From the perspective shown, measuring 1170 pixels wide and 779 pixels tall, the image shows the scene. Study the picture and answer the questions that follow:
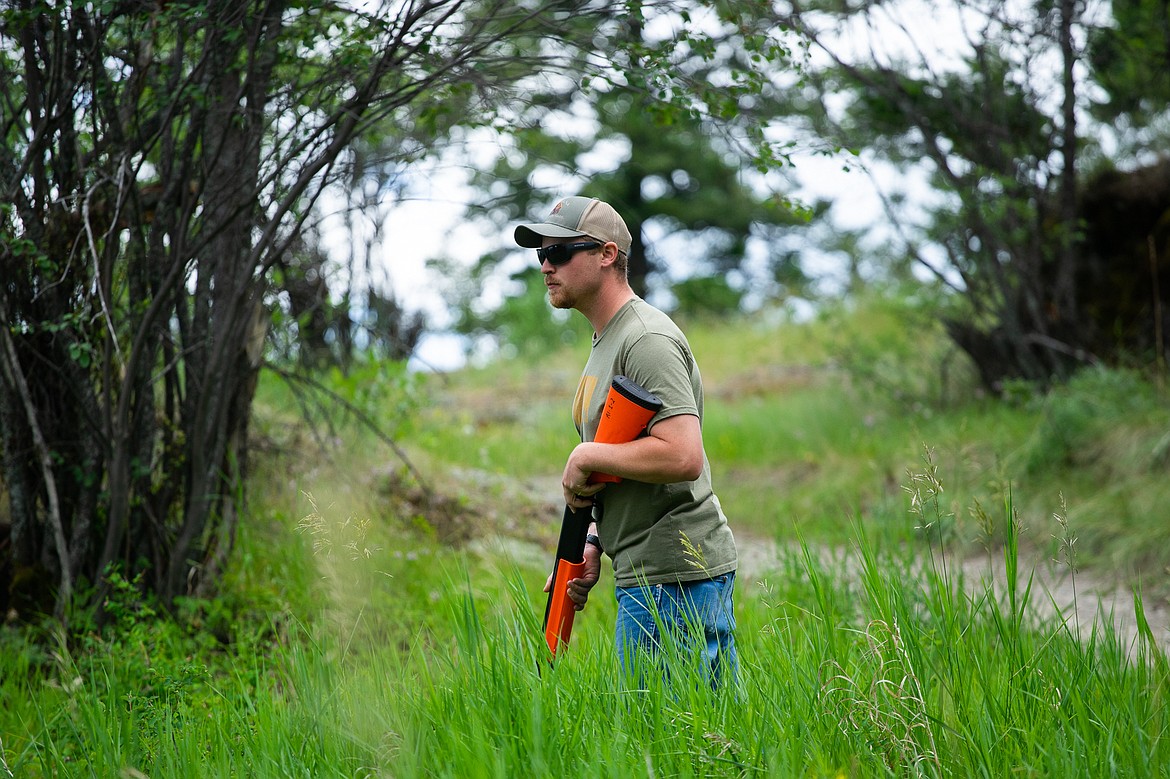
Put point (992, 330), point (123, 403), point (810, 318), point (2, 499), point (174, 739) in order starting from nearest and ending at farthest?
point (174, 739)
point (123, 403)
point (2, 499)
point (992, 330)
point (810, 318)

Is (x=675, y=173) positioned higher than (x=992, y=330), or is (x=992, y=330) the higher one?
(x=675, y=173)

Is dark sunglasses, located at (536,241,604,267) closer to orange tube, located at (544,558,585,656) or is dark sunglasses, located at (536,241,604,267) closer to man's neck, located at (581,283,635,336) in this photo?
man's neck, located at (581,283,635,336)

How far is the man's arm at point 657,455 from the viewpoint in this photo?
2752 mm

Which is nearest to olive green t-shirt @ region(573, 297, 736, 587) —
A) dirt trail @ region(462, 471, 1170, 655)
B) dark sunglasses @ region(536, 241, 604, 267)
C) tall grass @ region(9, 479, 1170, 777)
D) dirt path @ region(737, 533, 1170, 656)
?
dark sunglasses @ region(536, 241, 604, 267)

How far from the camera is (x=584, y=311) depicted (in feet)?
10.2

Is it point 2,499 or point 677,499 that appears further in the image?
point 2,499

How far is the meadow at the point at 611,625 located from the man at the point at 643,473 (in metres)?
0.19

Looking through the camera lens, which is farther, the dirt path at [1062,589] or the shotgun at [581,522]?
the dirt path at [1062,589]

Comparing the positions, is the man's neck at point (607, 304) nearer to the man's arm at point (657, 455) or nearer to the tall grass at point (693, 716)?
the man's arm at point (657, 455)

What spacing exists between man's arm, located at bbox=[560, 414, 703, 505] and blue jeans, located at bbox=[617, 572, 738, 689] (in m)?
0.37

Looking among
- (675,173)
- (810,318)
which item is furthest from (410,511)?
(675,173)

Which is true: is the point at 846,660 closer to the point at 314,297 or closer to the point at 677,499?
the point at 677,499

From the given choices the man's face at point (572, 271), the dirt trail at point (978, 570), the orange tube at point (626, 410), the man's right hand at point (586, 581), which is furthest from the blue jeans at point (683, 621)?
the man's face at point (572, 271)

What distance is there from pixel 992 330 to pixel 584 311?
661 cm
